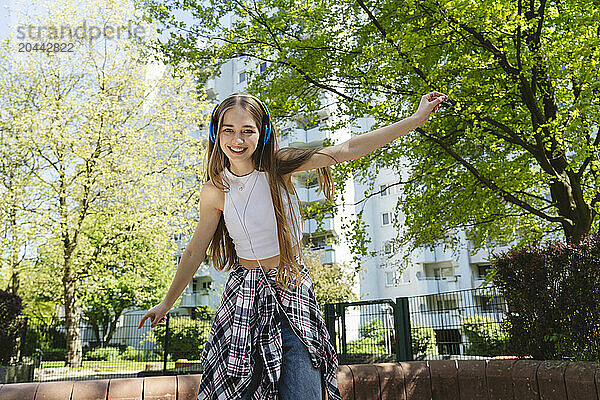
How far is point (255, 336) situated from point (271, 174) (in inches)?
24.9

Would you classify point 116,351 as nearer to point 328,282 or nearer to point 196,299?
point 328,282

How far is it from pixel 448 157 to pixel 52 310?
70.8 feet

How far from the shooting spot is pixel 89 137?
1652 cm

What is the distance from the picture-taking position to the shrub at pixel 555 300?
3723mm

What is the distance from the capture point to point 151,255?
19.1 metres

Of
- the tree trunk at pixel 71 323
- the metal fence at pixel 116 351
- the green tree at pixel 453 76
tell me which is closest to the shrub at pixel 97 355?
the tree trunk at pixel 71 323

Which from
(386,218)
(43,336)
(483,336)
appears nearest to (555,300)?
(483,336)

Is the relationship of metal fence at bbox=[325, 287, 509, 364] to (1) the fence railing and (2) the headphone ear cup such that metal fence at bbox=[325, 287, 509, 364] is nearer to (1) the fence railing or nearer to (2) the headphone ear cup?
(1) the fence railing

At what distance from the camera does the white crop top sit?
6.49 feet

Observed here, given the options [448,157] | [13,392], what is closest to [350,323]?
[448,157]

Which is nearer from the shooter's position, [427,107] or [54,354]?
[427,107]

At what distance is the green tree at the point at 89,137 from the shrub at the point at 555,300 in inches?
534

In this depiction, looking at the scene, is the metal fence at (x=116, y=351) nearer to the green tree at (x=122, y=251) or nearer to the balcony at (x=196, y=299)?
the green tree at (x=122, y=251)

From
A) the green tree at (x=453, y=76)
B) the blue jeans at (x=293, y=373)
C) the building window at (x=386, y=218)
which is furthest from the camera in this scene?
the building window at (x=386, y=218)
